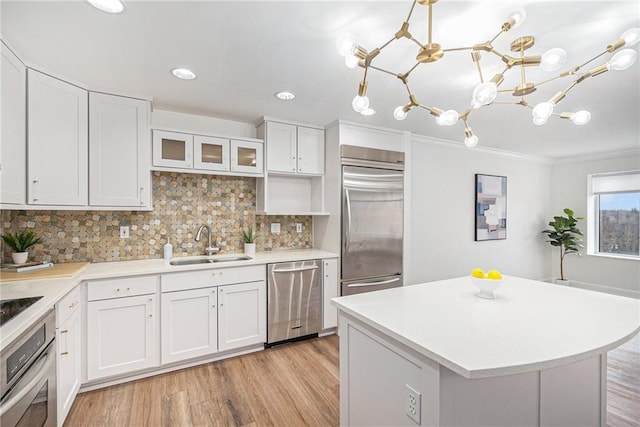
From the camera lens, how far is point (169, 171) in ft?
9.09

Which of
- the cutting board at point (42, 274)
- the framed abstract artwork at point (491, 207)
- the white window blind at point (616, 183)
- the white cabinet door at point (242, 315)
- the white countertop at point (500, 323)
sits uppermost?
the white window blind at point (616, 183)

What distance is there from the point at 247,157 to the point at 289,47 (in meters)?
1.48

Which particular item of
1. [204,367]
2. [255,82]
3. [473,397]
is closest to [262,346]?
[204,367]

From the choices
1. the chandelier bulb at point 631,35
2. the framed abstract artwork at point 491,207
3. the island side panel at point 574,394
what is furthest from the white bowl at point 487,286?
the framed abstract artwork at point 491,207

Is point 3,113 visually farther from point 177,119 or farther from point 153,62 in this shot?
point 177,119

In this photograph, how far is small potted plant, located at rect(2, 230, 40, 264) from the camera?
85.5 inches

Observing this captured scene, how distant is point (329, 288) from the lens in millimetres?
3232

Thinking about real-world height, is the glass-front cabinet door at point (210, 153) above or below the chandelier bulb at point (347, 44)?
below

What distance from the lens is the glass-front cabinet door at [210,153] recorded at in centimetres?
285

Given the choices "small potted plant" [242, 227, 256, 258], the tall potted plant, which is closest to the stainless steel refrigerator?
"small potted plant" [242, 227, 256, 258]

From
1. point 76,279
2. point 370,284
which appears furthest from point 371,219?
point 76,279

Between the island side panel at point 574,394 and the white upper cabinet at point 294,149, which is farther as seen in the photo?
the white upper cabinet at point 294,149

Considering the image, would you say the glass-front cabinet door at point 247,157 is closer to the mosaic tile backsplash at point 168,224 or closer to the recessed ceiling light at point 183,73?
the mosaic tile backsplash at point 168,224

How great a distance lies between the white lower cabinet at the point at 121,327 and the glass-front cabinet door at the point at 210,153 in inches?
45.3
